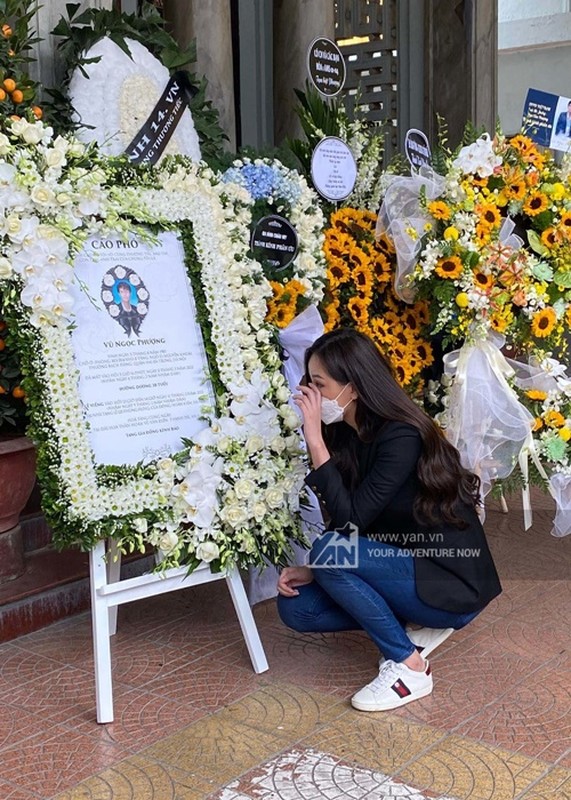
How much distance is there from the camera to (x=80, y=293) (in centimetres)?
274

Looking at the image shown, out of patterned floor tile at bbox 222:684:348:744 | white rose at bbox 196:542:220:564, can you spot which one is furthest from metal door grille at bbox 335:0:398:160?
patterned floor tile at bbox 222:684:348:744

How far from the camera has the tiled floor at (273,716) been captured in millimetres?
2396

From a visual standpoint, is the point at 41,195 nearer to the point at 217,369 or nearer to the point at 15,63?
the point at 217,369

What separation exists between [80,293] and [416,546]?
Result: 3.94 feet

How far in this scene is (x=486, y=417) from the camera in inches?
134

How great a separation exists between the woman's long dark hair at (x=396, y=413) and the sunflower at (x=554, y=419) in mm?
748

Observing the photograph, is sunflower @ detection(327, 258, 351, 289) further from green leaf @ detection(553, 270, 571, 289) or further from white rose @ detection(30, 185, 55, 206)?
white rose @ detection(30, 185, 55, 206)

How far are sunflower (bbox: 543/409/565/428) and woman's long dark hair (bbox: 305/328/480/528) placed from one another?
2.45 feet

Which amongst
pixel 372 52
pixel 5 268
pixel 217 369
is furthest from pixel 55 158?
pixel 372 52

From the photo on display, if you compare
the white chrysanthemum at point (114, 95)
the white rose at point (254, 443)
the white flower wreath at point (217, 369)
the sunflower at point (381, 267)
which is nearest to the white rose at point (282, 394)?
the white flower wreath at point (217, 369)

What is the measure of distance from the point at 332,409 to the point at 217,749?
981mm

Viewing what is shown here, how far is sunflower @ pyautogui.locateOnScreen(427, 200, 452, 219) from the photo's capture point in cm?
343

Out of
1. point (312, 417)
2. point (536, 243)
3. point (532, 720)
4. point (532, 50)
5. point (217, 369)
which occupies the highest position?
point (532, 50)

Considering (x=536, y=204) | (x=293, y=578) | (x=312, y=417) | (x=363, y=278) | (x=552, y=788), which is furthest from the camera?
(x=363, y=278)
